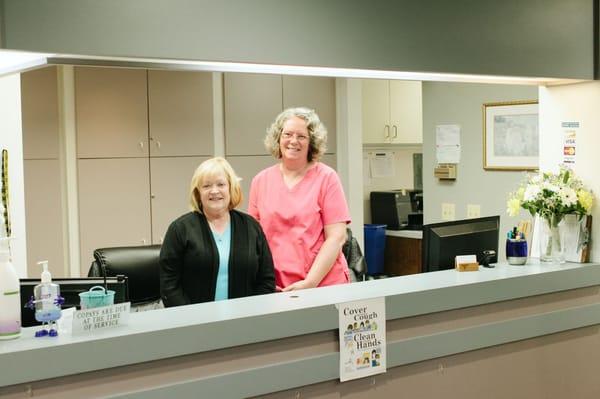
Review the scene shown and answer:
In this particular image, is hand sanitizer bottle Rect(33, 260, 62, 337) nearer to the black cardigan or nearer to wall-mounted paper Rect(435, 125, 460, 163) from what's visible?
the black cardigan

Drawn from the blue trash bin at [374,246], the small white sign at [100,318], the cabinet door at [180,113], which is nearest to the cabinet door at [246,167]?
the cabinet door at [180,113]

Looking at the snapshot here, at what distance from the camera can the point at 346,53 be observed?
248 cm

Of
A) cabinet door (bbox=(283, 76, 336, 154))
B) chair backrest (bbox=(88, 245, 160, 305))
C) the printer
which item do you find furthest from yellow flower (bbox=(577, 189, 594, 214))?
the printer

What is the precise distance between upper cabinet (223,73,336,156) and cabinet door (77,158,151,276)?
75cm

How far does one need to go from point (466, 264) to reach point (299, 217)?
0.67 meters

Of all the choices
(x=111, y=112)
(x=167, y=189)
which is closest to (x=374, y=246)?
(x=167, y=189)

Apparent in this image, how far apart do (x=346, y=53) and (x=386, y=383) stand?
1065 mm

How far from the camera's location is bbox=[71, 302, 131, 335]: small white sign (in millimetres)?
2000

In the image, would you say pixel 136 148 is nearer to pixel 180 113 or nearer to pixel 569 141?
pixel 180 113

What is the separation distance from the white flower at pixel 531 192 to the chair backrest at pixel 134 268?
4.98 feet

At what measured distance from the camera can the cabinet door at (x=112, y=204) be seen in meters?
5.19

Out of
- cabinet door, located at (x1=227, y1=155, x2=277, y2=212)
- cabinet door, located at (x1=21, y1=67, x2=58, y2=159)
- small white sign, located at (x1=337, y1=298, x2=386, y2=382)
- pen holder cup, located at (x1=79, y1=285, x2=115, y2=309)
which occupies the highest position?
cabinet door, located at (x1=21, y1=67, x2=58, y2=159)

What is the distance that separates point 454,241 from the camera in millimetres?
3125

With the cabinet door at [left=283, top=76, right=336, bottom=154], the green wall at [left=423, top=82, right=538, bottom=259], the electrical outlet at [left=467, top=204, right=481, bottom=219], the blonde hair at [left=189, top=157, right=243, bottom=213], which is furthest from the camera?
the cabinet door at [left=283, top=76, right=336, bottom=154]
